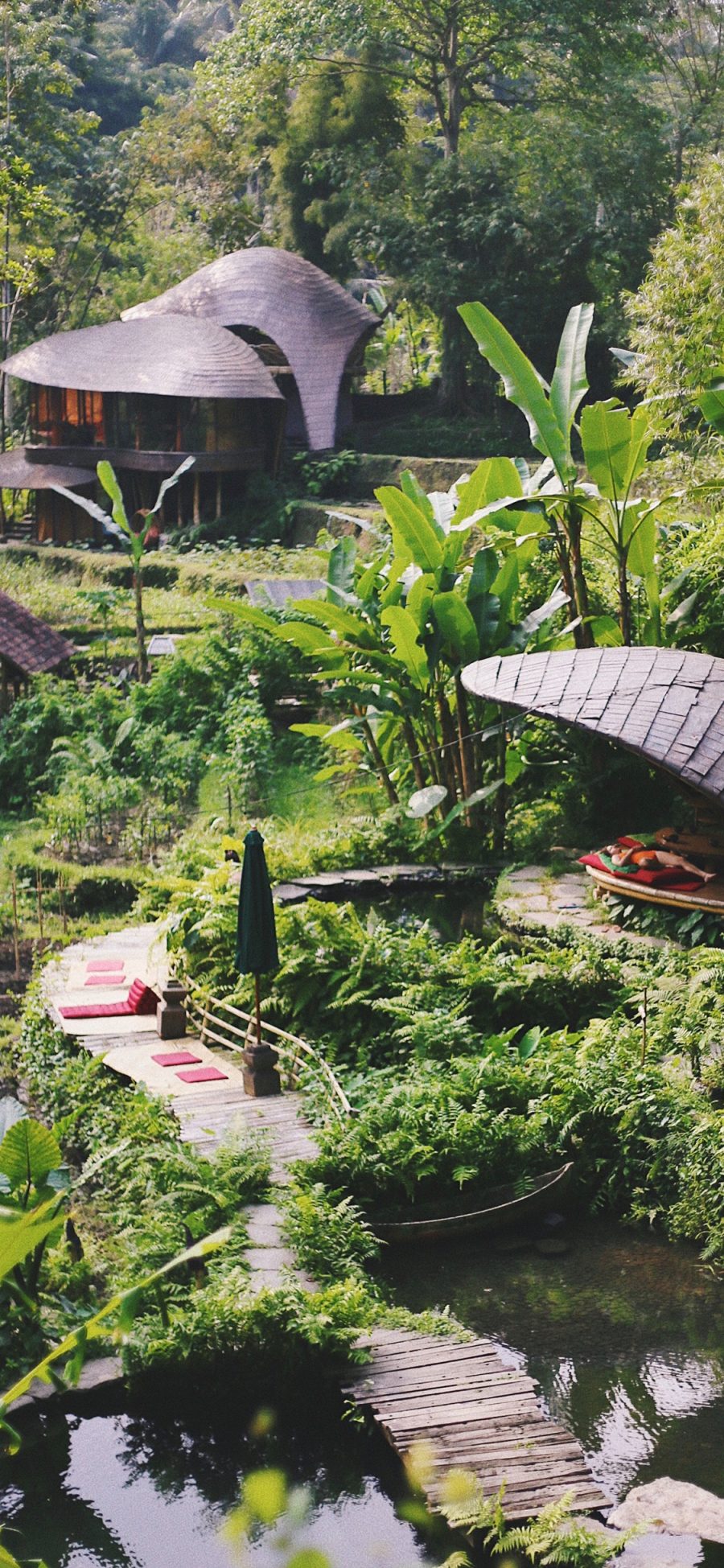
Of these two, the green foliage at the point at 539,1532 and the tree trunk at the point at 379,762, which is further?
the tree trunk at the point at 379,762

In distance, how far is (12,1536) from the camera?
4746 millimetres

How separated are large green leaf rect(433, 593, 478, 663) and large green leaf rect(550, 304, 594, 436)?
4.57 ft

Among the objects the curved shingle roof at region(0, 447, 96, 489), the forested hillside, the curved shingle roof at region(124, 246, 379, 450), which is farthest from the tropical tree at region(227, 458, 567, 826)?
the curved shingle roof at region(124, 246, 379, 450)

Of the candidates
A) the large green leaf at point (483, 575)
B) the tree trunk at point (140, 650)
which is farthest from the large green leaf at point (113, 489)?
the large green leaf at point (483, 575)

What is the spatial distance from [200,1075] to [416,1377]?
2779 mm

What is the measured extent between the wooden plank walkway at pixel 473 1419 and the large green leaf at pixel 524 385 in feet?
21.0

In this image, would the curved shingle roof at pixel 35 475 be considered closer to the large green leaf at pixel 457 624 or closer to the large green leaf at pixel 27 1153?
the large green leaf at pixel 457 624

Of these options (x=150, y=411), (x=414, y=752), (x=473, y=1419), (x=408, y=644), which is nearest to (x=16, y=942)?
(x=414, y=752)

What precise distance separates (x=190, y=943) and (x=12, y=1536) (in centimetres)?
432

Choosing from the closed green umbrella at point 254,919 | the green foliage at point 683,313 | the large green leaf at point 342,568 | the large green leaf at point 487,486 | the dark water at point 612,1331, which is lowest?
the dark water at point 612,1331

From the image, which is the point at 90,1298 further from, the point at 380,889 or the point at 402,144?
the point at 402,144

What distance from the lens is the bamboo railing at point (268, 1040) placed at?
715 cm

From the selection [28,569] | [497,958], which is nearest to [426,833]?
[497,958]

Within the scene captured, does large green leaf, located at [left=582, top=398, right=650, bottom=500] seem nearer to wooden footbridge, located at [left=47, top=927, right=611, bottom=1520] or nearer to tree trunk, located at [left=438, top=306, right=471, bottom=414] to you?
wooden footbridge, located at [left=47, top=927, right=611, bottom=1520]
